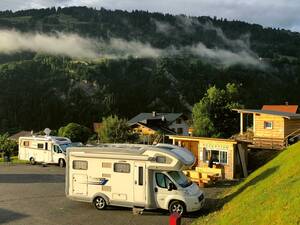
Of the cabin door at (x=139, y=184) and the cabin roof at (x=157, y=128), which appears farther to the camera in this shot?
the cabin roof at (x=157, y=128)

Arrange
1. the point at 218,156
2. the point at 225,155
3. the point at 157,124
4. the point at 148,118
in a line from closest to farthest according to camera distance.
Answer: the point at 225,155, the point at 218,156, the point at 148,118, the point at 157,124

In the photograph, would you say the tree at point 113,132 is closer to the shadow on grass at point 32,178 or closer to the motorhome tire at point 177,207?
the shadow on grass at point 32,178

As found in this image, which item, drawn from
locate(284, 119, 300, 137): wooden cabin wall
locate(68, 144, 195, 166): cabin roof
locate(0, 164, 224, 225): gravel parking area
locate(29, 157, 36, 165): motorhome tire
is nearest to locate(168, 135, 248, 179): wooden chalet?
locate(0, 164, 224, 225): gravel parking area

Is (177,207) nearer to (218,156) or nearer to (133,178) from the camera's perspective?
(133,178)

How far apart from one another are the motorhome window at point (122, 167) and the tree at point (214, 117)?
33.3 meters

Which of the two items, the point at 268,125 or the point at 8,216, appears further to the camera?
the point at 268,125

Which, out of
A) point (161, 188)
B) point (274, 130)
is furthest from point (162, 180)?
point (274, 130)

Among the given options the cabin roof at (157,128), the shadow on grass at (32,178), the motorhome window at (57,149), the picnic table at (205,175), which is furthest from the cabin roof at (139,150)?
the cabin roof at (157,128)

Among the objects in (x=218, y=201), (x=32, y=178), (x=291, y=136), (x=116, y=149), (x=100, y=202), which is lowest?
(x=32, y=178)

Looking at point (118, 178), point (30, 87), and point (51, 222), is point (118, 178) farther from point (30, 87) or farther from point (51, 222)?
point (30, 87)

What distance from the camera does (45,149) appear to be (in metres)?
38.5

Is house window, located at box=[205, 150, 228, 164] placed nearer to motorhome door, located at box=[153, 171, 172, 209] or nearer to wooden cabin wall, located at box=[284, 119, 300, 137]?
wooden cabin wall, located at box=[284, 119, 300, 137]

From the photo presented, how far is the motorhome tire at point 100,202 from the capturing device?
19922 mm

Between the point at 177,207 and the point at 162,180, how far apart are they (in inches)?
51.2
